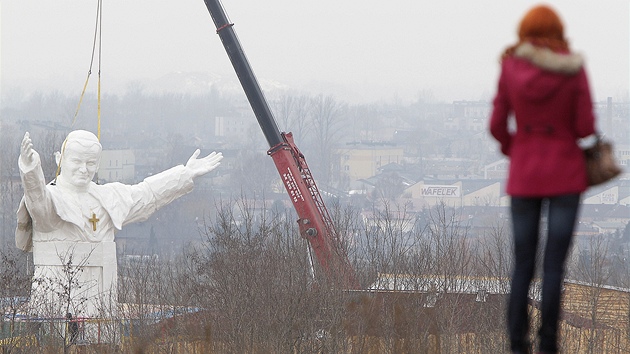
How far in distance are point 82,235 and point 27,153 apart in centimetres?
337

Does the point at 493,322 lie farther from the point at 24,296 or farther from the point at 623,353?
the point at 24,296

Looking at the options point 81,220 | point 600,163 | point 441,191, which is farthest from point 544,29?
point 441,191

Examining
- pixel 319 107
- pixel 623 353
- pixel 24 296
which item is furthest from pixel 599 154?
pixel 319 107

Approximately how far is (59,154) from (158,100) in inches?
3974

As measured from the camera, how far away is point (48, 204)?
61.6 ft

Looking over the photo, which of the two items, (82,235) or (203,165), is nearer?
(82,235)

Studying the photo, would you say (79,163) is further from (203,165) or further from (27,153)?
(27,153)

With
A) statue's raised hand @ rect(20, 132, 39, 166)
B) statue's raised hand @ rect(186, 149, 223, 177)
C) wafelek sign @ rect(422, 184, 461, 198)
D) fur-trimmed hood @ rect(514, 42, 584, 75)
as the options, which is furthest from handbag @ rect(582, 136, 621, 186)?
wafelek sign @ rect(422, 184, 461, 198)

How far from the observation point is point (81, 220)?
64.2 ft

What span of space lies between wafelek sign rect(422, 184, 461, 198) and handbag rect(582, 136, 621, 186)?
83.8 metres

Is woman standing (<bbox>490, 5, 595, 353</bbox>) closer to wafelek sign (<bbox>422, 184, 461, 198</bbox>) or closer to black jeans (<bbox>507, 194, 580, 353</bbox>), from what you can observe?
black jeans (<bbox>507, 194, 580, 353</bbox>)

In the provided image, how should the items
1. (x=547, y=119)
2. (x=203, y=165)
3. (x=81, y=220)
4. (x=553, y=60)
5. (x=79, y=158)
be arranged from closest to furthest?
(x=553, y=60) < (x=547, y=119) < (x=79, y=158) < (x=81, y=220) < (x=203, y=165)

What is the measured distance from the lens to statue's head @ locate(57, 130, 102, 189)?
18.7 m

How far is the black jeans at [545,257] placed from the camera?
5523 mm
